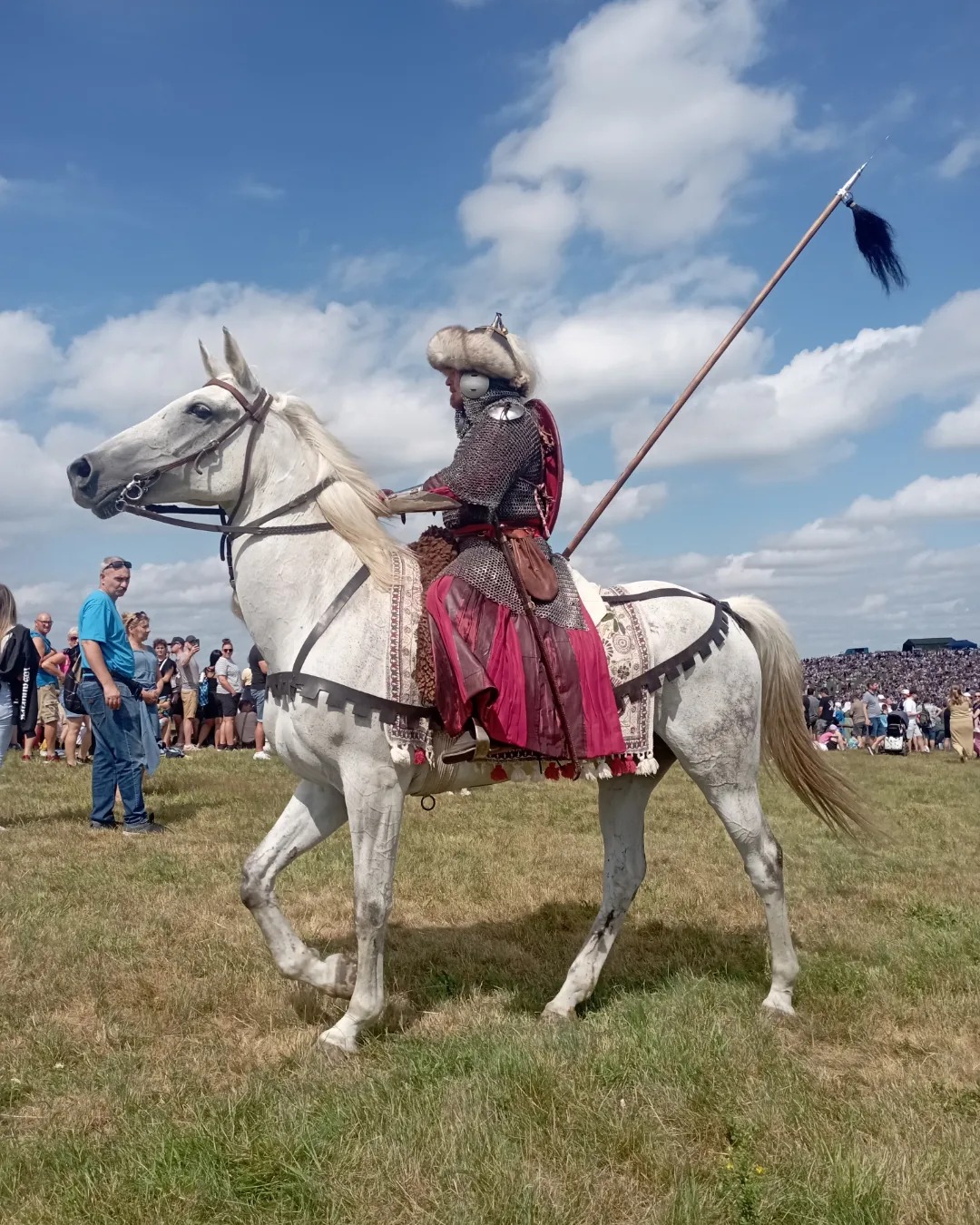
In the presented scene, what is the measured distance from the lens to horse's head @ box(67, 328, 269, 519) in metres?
4.57

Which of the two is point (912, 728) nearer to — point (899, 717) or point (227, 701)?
point (899, 717)

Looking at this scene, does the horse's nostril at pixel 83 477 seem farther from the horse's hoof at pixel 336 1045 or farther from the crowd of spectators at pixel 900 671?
the crowd of spectators at pixel 900 671

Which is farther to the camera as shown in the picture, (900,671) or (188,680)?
(900,671)

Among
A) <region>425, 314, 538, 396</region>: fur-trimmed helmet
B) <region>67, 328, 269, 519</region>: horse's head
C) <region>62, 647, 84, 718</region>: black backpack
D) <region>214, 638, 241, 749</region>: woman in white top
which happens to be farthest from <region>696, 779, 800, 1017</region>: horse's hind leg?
<region>214, 638, 241, 749</region>: woman in white top

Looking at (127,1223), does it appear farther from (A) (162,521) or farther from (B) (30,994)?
(A) (162,521)

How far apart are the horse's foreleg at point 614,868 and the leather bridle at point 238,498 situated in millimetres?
2222

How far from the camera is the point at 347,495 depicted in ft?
15.9

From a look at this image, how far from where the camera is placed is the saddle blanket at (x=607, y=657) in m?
4.54

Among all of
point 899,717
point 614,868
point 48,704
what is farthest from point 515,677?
point 899,717

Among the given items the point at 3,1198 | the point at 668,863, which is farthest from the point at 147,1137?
the point at 668,863

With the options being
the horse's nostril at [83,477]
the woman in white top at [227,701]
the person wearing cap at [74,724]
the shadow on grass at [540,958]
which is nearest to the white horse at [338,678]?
the horse's nostril at [83,477]

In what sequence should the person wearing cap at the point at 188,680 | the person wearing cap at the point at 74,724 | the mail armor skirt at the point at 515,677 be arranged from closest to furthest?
1. the mail armor skirt at the point at 515,677
2. the person wearing cap at the point at 74,724
3. the person wearing cap at the point at 188,680

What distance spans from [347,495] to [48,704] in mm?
13400

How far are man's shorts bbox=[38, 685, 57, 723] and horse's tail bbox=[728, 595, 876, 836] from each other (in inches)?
538
